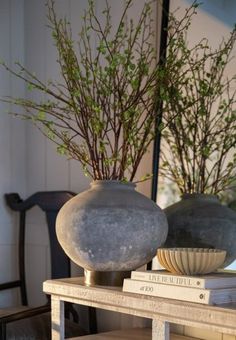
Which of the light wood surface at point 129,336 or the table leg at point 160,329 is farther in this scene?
the light wood surface at point 129,336

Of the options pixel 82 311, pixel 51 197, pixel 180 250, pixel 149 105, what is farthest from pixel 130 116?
pixel 82 311

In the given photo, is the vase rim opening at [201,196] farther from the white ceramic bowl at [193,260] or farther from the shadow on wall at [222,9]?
the shadow on wall at [222,9]

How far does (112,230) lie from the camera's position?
5.66 ft

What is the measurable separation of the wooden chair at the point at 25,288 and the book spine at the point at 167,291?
22.9 inches

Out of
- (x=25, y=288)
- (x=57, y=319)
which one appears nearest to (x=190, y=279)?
(x=57, y=319)

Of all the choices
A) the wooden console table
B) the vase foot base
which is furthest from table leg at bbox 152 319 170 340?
the vase foot base

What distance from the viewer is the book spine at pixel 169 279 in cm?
153

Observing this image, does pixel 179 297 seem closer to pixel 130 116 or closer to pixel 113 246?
pixel 113 246

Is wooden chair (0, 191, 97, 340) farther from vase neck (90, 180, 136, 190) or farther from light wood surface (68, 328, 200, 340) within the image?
vase neck (90, 180, 136, 190)

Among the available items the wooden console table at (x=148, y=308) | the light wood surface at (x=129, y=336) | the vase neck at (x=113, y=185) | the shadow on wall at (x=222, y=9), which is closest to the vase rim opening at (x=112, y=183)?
the vase neck at (x=113, y=185)

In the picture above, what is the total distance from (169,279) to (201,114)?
24.9 inches

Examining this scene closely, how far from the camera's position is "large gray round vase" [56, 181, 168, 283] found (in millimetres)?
1729

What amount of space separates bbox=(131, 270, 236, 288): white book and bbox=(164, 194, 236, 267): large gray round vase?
0.53 ft

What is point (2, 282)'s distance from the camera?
272 centimetres
